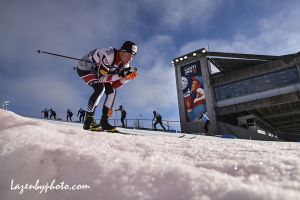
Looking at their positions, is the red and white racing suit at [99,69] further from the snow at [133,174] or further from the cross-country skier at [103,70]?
the snow at [133,174]

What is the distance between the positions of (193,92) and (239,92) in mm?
5085

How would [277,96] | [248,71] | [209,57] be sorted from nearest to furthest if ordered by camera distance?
[277,96] < [248,71] < [209,57]

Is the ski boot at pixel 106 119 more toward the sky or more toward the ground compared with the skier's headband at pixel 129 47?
more toward the ground

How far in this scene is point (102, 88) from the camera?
4.84m

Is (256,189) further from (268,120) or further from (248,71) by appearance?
(268,120)

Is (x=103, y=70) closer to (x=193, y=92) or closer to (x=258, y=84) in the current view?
(x=258, y=84)

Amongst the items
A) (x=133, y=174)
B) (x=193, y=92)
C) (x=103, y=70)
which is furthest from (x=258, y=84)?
(x=133, y=174)

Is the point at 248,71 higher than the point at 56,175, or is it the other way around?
the point at 248,71

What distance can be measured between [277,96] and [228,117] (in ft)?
19.2

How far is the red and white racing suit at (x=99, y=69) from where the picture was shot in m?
4.70

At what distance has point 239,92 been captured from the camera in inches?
1165

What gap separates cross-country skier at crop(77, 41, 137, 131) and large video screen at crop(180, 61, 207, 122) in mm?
26566

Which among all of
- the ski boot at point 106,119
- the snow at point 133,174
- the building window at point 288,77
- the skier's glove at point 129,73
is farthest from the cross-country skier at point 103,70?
the building window at point 288,77

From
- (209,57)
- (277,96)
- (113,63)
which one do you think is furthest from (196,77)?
(113,63)
